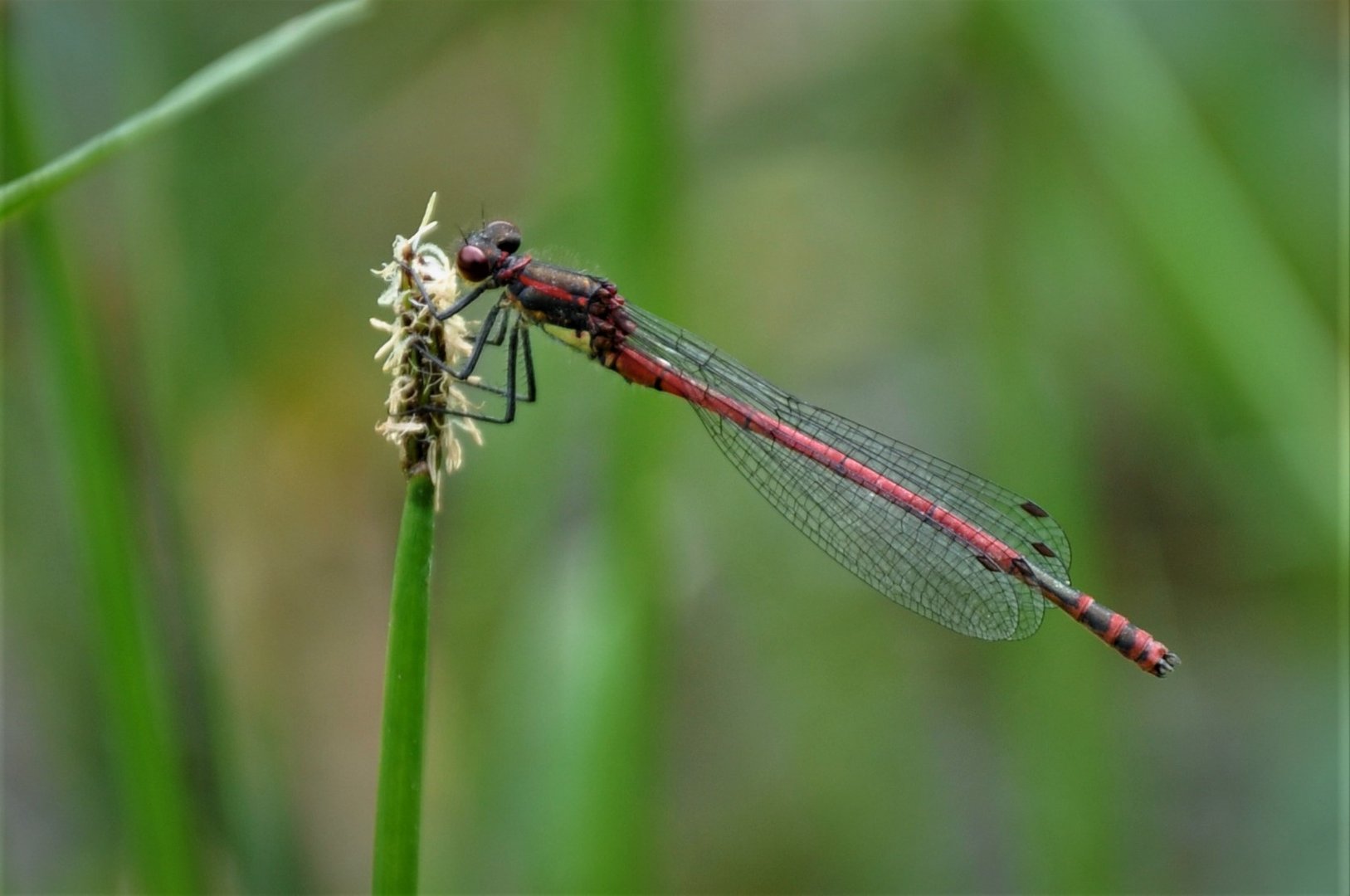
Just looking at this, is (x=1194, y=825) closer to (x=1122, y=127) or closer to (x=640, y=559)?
(x=1122, y=127)

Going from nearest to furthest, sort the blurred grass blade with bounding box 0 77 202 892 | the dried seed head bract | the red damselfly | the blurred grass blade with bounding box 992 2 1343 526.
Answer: the dried seed head bract → the blurred grass blade with bounding box 0 77 202 892 → the blurred grass blade with bounding box 992 2 1343 526 → the red damselfly

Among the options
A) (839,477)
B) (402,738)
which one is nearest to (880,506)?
(839,477)

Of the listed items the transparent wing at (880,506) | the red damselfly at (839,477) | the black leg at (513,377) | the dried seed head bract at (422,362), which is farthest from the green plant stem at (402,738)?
the transparent wing at (880,506)

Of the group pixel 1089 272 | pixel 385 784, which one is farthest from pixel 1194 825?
pixel 385 784

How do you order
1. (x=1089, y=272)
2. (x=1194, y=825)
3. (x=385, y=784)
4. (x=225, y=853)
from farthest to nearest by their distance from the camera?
(x=1089, y=272) < (x=1194, y=825) < (x=225, y=853) < (x=385, y=784)

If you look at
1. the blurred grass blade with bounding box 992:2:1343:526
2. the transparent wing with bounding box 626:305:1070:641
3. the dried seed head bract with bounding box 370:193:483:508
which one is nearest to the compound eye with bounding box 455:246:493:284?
the transparent wing with bounding box 626:305:1070:641

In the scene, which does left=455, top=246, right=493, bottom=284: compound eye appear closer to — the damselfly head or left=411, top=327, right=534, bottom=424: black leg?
the damselfly head

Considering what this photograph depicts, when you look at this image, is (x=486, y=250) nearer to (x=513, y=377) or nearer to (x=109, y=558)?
(x=513, y=377)
